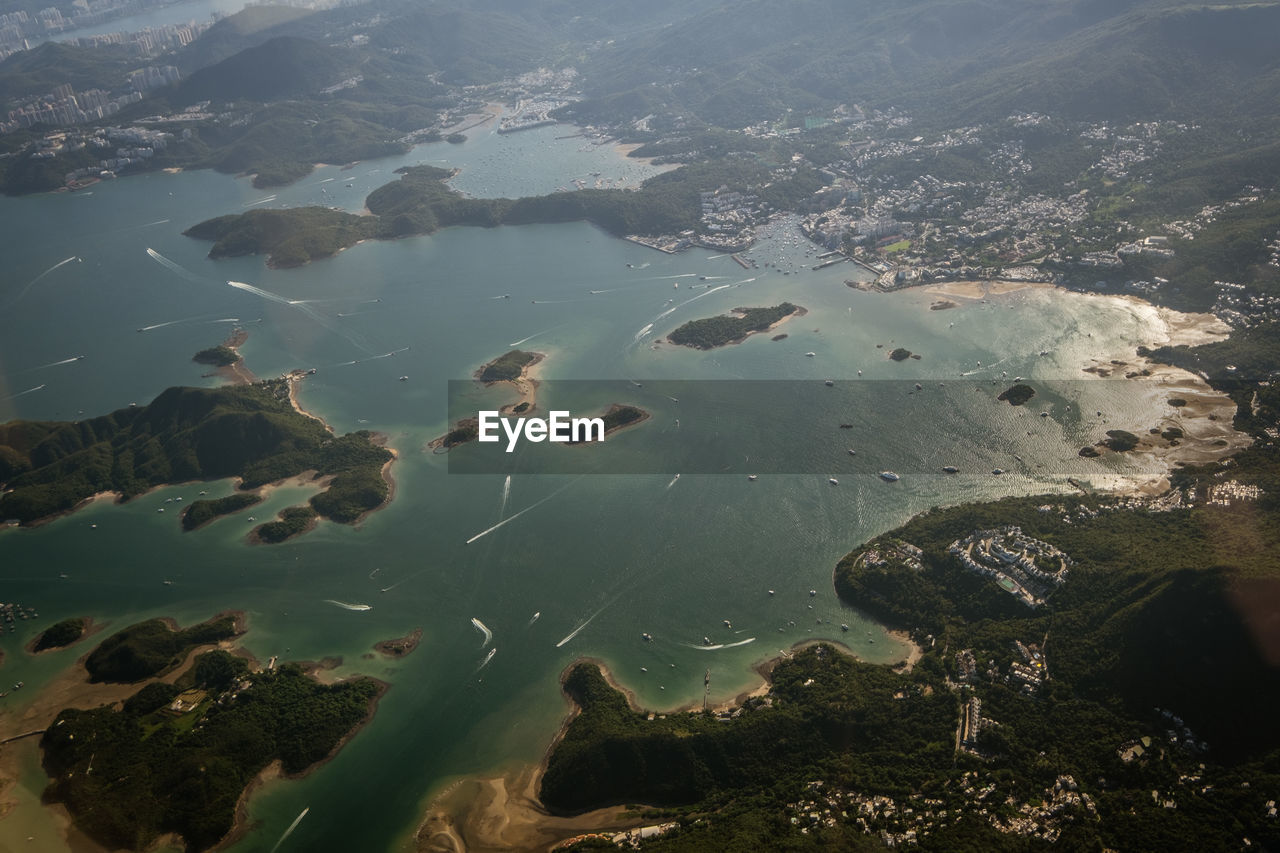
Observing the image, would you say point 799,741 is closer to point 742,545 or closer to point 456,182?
point 742,545

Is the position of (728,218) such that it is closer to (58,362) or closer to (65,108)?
(58,362)

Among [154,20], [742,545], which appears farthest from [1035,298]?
[154,20]

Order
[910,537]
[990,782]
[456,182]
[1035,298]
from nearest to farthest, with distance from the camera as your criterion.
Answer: [990,782], [910,537], [1035,298], [456,182]

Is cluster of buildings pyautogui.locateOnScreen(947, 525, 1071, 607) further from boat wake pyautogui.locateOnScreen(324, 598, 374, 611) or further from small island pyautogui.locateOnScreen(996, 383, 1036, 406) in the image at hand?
boat wake pyautogui.locateOnScreen(324, 598, 374, 611)

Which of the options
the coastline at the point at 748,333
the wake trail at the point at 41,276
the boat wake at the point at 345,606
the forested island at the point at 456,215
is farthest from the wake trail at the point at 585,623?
the wake trail at the point at 41,276

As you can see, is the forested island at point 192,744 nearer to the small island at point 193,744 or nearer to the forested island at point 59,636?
the small island at point 193,744

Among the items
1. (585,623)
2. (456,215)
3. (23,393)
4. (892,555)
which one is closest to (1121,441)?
(892,555)
